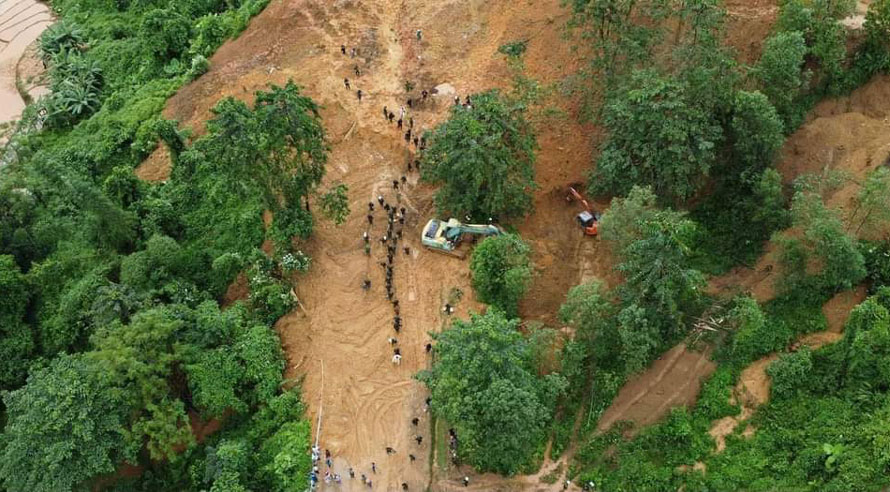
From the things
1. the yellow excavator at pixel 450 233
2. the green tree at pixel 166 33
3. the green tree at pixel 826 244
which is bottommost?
the yellow excavator at pixel 450 233

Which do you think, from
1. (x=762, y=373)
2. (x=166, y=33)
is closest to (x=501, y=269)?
(x=762, y=373)

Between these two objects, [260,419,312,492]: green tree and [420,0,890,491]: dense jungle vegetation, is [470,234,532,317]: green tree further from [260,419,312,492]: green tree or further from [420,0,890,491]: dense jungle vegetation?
[260,419,312,492]: green tree

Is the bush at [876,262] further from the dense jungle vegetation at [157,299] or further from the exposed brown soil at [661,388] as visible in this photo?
the dense jungle vegetation at [157,299]

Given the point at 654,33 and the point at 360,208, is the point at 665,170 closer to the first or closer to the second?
the point at 654,33

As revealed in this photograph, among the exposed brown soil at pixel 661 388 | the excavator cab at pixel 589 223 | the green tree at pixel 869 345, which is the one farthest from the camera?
the excavator cab at pixel 589 223

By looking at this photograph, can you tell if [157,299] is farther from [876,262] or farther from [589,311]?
[876,262]

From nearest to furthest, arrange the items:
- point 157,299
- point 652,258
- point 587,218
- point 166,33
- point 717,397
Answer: point 652,258
point 717,397
point 157,299
point 587,218
point 166,33

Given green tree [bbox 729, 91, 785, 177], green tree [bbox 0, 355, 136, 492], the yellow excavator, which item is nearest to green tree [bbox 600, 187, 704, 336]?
green tree [bbox 729, 91, 785, 177]

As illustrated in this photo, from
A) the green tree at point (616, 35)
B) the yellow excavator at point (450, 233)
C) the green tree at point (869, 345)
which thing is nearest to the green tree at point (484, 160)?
the yellow excavator at point (450, 233)
